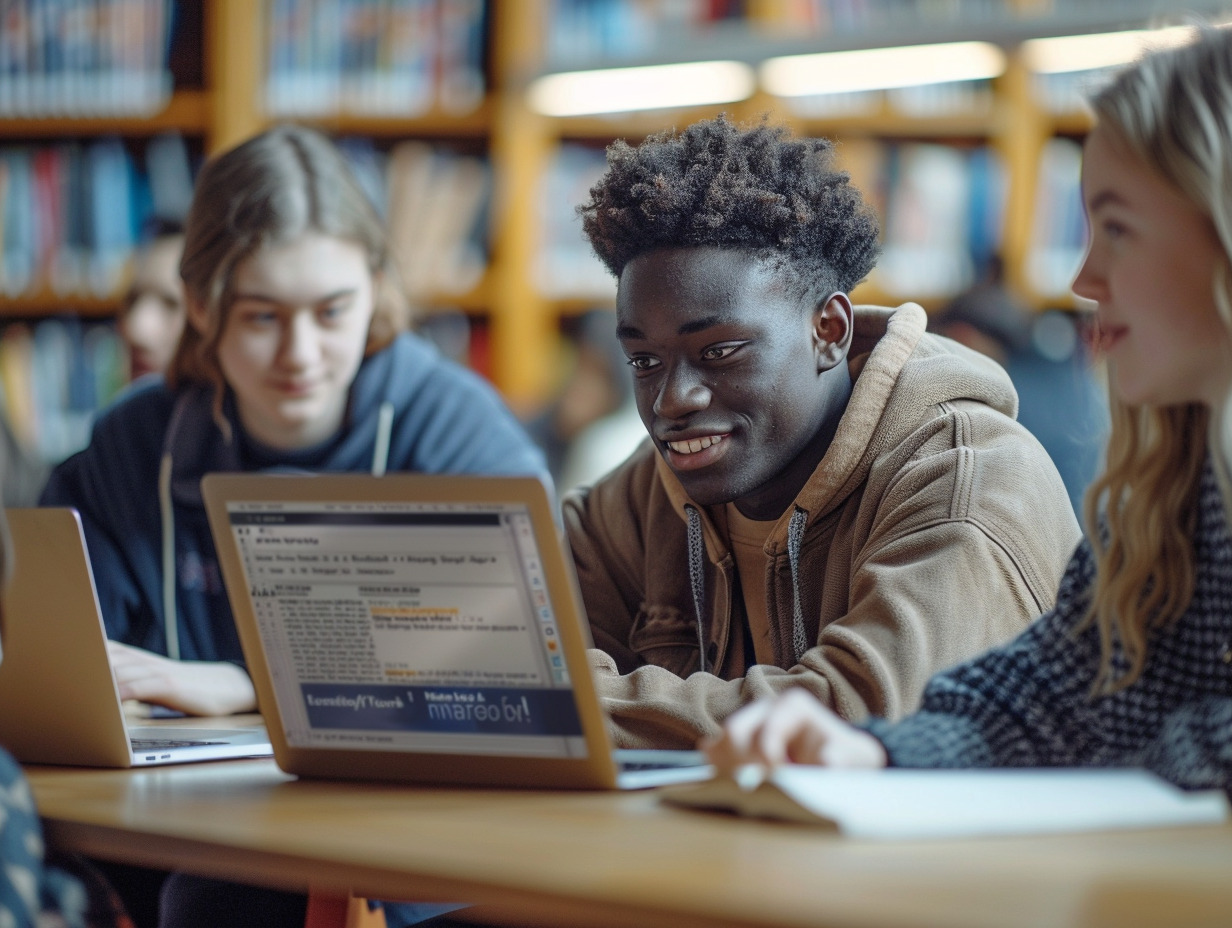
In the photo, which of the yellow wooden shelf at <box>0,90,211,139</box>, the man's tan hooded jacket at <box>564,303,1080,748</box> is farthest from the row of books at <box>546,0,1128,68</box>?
the man's tan hooded jacket at <box>564,303,1080,748</box>

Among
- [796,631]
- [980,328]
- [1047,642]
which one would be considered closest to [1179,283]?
[1047,642]

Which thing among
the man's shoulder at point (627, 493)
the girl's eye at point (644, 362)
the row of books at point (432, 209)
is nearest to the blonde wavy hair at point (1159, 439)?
the girl's eye at point (644, 362)

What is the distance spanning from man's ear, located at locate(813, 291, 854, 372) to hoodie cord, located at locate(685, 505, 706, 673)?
0.73 ft

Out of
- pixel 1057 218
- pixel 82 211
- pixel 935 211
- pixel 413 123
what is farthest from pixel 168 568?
pixel 1057 218

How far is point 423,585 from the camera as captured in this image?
105cm

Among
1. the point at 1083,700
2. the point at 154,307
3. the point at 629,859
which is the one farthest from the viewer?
the point at 154,307

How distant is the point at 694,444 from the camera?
1443 mm

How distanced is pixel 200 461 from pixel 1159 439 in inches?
60.6

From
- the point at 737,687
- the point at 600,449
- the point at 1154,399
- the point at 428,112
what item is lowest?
the point at 600,449

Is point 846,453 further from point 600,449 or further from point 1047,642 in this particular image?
point 600,449

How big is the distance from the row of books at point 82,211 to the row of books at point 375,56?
0.36m

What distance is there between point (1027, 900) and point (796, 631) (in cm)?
77

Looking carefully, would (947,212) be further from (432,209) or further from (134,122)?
(134,122)

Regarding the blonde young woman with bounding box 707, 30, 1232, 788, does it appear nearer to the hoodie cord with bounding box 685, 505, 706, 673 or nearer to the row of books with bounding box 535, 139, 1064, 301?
the hoodie cord with bounding box 685, 505, 706, 673
